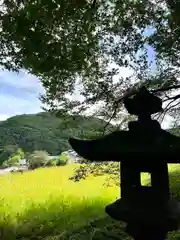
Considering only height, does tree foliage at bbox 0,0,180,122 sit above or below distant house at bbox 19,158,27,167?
above

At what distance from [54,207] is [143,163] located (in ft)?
13.6

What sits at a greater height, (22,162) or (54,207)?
(22,162)

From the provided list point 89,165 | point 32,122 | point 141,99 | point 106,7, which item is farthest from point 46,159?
point 141,99

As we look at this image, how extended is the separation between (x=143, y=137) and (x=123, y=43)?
2078mm

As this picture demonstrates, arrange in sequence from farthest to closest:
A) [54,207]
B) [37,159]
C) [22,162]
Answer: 1. [22,162]
2. [37,159]
3. [54,207]

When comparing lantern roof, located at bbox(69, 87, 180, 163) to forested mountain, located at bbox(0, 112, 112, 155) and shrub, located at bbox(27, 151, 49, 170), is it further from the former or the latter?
shrub, located at bbox(27, 151, 49, 170)

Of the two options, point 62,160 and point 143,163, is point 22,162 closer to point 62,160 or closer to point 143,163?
point 62,160

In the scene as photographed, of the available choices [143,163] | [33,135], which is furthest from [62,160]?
[143,163]

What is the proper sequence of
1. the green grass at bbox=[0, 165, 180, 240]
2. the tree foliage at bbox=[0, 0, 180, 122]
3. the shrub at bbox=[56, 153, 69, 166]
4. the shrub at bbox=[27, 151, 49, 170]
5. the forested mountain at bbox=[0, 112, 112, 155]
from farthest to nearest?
1. the forested mountain at bbox=[0, 112, 112, 155]
2. the shrub at bbox=[27, 151, 49, 170]
3. the shrub at bbox=[56, 153, 69, 166]
4. the green grass at bbox=[0, 165, 180, 240]
5. the tree foliage at bbox=[0, 0, 180, 122]

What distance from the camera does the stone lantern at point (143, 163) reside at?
138 cm

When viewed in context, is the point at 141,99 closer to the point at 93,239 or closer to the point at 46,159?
the point at 93,239

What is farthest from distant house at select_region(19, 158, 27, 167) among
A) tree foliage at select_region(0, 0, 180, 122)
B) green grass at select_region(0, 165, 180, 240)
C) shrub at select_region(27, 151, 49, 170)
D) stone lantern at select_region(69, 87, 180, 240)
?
stone lantern at select_region(69, 87, 180, 240)

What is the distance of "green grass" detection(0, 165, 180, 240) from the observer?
452 centimetres

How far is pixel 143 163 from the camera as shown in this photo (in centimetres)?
145
